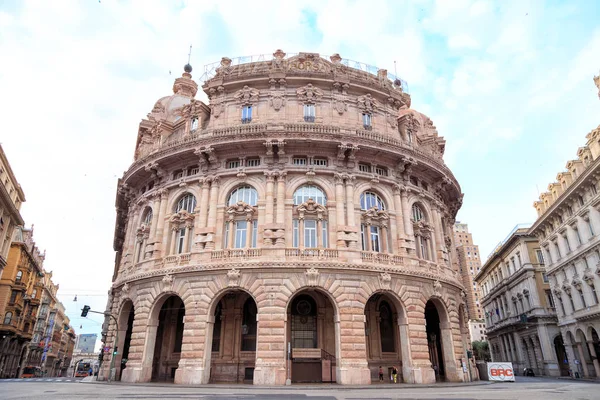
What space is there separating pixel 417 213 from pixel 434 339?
10882mm

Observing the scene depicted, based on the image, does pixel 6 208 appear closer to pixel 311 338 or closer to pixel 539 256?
pixel 311 338

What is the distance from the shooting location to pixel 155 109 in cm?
4400

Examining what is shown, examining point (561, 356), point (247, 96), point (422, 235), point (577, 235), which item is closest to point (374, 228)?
point (422, 235)

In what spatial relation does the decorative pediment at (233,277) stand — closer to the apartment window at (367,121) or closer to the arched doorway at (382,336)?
the arched doorway at (382,336)

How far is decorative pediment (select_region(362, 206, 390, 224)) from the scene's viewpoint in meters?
30.6

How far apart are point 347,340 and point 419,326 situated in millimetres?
5746

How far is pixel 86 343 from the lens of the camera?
560 feet

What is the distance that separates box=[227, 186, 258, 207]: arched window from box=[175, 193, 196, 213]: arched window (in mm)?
3296

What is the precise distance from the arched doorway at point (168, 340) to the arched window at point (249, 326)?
5124 mm

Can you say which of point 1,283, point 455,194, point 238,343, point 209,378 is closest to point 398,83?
point 455,194

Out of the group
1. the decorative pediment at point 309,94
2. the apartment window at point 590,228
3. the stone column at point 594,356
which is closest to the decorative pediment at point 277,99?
the decorative pediment at point 309,94

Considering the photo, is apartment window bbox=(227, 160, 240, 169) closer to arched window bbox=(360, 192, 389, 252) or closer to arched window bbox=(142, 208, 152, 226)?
arched window bbox=(142, 208, 152, 226)

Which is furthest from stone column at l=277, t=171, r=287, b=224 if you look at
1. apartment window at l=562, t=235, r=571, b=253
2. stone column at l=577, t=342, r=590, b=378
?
stone column at l=577, t=342, r=590, b=378

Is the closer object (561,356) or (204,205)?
(204,205)
